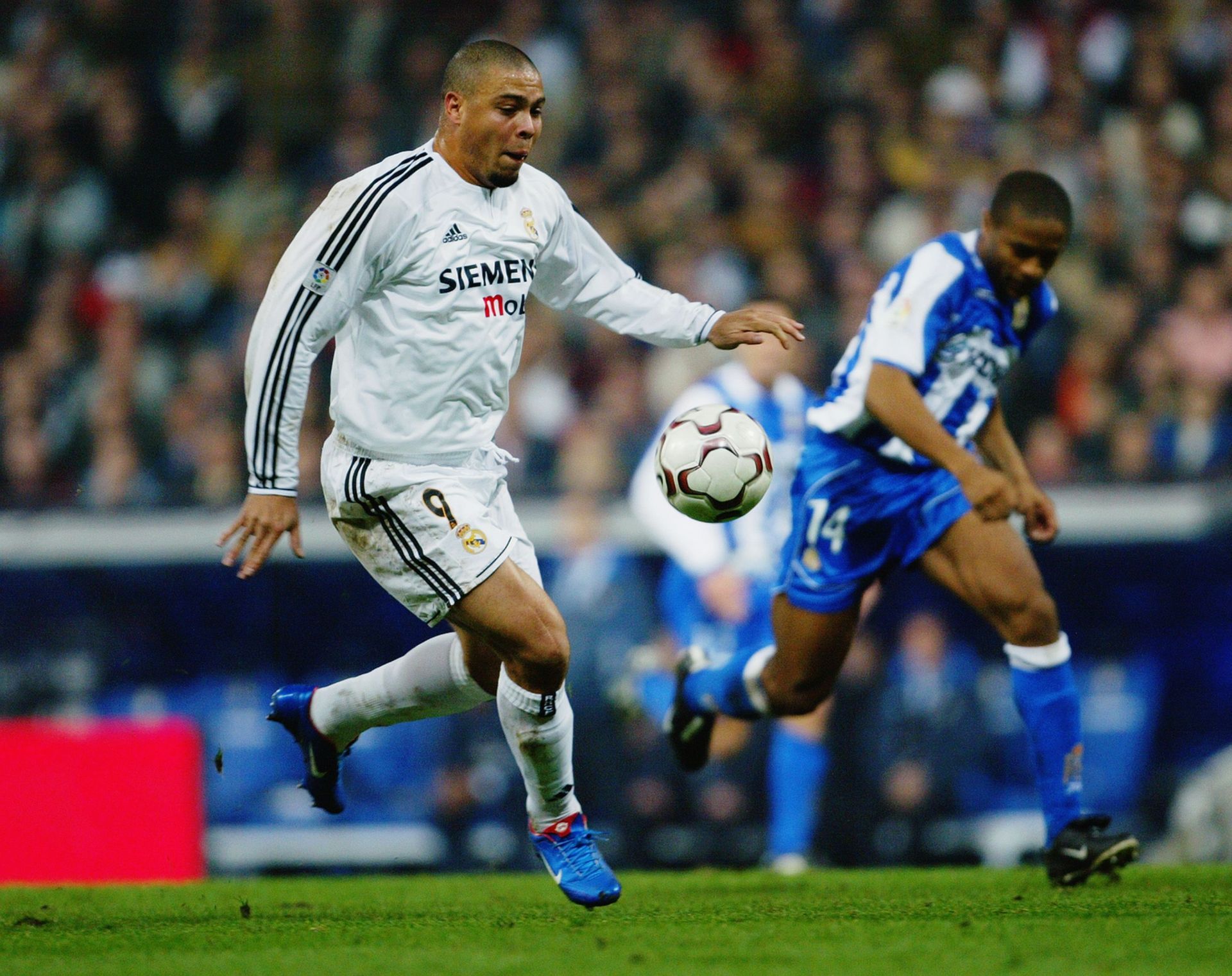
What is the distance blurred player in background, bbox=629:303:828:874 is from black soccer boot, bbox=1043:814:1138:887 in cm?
158

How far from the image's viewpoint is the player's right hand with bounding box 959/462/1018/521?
193 inches

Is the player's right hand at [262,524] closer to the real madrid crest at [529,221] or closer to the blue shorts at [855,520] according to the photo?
the real madrid crest at [529,221]

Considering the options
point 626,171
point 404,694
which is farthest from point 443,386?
point 626,171

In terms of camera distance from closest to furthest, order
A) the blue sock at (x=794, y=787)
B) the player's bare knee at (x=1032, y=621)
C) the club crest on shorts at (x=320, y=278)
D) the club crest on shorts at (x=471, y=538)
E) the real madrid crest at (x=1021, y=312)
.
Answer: the club crest on shorts at (x=320, y=278) → the club crest on shorts at (x=471, y=538) → the player's bare knee at (x=1032, y=621) → the real madrid crest at (x=1021, y=312) → the blue sock at (x=794, y=787)

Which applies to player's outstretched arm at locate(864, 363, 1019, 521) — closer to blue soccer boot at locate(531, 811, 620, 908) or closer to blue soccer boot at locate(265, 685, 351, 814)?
blue soccer boot at locate(531, 811, 620, 908)

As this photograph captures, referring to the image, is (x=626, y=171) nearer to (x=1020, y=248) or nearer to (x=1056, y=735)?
(x=1020, y=248)

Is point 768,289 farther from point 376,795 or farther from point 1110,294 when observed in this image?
point 376,795

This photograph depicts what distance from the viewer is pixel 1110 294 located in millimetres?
9516

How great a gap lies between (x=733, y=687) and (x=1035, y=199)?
198cm

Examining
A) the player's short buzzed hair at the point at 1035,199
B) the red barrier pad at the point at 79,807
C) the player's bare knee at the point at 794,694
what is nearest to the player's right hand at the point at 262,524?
the player's bare knee at the point at 794,694

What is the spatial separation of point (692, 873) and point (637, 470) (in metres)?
1.93

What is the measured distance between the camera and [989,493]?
490 centimetres

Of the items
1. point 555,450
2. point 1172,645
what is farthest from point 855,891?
point 555,450

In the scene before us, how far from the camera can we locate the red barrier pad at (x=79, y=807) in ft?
23.0
